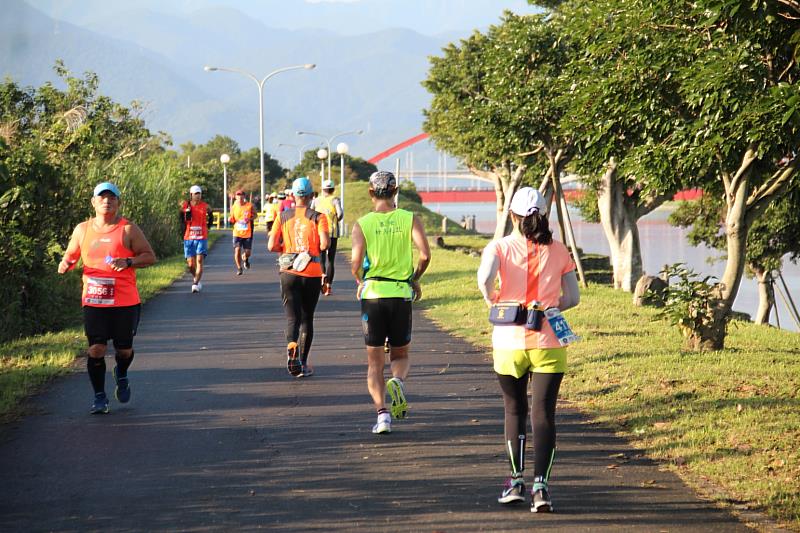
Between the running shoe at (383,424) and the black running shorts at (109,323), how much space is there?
92.4 inches

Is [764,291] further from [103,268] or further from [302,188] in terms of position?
[103,268]

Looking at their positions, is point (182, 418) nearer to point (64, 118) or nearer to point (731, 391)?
point (731, 391)

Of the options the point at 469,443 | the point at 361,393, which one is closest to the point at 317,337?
the point at 361,393

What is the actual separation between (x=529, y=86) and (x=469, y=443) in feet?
58.1

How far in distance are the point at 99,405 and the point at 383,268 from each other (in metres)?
2.64

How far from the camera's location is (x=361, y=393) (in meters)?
10.1

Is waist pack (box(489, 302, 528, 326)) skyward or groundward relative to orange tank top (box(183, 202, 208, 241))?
groundward

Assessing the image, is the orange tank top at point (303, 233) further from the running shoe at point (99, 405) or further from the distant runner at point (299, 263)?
the running shoe at point (99, 405)

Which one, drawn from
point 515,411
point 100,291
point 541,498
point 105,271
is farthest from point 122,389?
point 541,498

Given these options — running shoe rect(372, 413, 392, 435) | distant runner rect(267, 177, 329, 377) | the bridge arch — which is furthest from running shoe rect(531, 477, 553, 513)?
the bridge arch

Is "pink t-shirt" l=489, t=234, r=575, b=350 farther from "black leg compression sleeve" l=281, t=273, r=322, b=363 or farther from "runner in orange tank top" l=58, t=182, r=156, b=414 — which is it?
"black leg compression sleeve" l=281, t=273, r=322, b=363

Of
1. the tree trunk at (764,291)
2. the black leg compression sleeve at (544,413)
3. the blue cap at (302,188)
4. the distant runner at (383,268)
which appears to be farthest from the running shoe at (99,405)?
the tree trunk at (764,291)

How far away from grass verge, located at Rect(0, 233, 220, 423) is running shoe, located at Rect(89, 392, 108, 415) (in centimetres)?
62

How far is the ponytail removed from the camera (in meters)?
6.38
